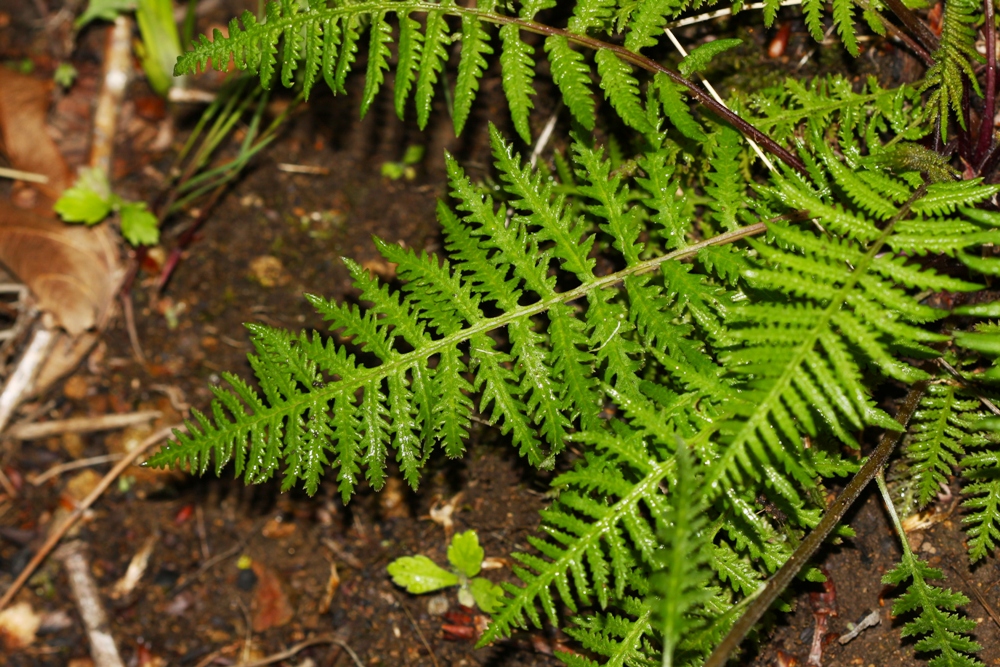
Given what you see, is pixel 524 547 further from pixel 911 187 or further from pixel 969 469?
pixel 911 187

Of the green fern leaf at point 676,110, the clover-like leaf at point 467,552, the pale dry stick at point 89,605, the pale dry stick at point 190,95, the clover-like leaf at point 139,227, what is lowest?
the pale dry stick at point 89,605

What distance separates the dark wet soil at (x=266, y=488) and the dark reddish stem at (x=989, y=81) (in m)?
0.40

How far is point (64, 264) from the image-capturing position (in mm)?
4070

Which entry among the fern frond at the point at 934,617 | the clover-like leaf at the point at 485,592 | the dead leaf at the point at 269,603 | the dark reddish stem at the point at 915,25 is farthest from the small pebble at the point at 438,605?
the dark reddish stem at the point at 915,25

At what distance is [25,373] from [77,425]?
0.41 meters

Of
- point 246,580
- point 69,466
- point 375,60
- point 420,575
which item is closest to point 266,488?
point 246,580

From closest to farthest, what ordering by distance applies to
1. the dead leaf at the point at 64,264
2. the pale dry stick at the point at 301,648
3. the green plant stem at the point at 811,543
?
1. the green plant stem at the point at 811,543
2. the pale dry stick at the point at 301,648
3. the dead leaf at the point at 64,264

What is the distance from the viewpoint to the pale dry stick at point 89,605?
144 inches

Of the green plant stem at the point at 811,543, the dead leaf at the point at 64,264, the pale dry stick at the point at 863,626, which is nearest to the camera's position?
the green plant stem at the point at 811,543

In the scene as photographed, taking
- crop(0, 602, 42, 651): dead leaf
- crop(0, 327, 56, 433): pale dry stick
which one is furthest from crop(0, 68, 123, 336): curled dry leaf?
crop(0, 602, 42, 651): dead leaf

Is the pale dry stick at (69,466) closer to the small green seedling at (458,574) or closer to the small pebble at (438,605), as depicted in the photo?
the small green seedling at (458,574)

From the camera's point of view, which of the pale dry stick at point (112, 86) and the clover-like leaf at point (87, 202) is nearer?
the clover-like leaf at point (87, 202)

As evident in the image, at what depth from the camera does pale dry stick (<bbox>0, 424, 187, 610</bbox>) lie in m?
3.83

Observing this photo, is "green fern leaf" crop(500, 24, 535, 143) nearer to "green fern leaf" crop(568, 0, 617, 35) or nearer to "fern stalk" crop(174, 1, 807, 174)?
"fern stalk" crop(174, 1, 807, 174)
